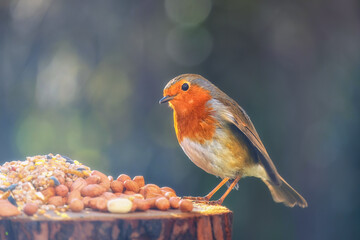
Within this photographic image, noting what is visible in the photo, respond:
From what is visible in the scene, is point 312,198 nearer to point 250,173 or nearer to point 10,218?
point 250,173

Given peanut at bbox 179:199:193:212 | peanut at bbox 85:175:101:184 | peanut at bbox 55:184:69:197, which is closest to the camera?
peanut at bbox 179:199:193:212

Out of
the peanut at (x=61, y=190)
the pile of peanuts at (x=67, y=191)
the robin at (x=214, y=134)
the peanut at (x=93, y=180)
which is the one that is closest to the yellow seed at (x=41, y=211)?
the pile of peanuts at (x=67, y=191)

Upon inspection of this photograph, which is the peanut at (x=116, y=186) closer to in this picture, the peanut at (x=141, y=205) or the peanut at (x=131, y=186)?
the peanut at (x=131, y=186)

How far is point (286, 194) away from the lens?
3.11m

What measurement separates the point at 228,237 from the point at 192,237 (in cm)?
24

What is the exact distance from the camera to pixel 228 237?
225cm

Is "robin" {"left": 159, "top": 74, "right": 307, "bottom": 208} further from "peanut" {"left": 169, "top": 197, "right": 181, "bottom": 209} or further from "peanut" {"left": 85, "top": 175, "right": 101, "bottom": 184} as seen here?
"peanut" {"left": 85, "top": 175, "right": 101, "bottom": 184}

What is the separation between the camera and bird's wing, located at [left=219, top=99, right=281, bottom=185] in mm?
2807

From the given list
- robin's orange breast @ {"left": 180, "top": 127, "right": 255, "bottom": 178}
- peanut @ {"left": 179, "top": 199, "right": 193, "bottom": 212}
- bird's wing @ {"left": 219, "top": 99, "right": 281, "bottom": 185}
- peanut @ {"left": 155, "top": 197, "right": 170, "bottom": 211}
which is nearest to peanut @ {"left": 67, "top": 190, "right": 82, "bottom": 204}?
peanut @ {"left": 155, "top": 197, "right": 170, "bottom": 211}

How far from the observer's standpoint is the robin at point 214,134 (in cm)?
275

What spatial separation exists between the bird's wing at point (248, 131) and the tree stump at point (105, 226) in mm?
801

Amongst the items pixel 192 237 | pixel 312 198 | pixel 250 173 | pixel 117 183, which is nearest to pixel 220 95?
pixel 250 173

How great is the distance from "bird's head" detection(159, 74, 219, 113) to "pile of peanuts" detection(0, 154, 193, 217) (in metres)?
0.53

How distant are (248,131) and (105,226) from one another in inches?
48.3
